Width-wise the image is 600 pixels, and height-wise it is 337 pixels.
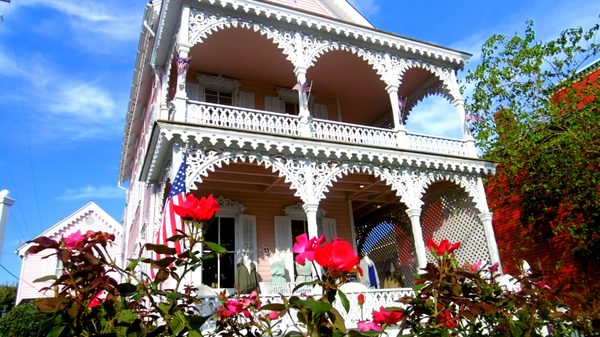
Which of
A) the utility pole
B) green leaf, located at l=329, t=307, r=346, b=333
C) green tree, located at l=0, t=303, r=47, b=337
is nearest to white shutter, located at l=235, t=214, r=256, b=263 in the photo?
green tree, located at l=0, t=303, r=47, b=337

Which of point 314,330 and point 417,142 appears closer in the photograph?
point 314,330

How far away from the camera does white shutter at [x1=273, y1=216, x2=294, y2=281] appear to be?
37.7 ft

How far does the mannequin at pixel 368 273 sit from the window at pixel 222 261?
11.4 feet

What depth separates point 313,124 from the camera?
1027 centimetres

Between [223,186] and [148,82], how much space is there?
5.64 metres

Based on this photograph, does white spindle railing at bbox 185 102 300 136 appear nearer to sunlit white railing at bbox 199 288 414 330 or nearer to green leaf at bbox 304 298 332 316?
sunlit white railing at bbox 199 288 414 330

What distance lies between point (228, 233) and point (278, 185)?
1.91 metres

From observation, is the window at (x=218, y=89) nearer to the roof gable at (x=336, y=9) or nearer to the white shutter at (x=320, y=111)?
the white shutter at (x=320, y=111)

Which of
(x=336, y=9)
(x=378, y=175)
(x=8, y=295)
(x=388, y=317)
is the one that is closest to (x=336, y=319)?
(x=388, y=317)

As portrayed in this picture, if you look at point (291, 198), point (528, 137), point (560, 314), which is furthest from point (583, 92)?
point (560, 314)

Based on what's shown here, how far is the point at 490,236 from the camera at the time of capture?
1114 cm

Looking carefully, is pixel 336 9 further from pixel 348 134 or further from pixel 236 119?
pixel 236 119

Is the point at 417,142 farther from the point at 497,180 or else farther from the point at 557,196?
the point at 557,196

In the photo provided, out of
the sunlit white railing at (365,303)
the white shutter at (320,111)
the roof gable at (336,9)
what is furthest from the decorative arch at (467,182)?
the roof gable at (336,9)
